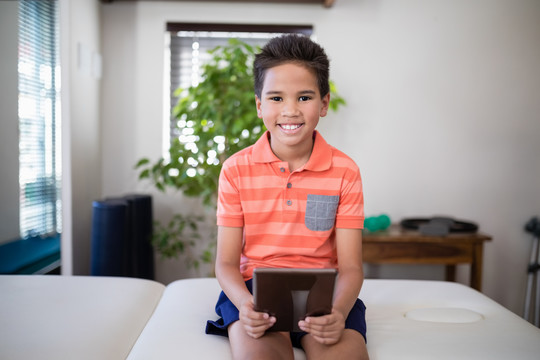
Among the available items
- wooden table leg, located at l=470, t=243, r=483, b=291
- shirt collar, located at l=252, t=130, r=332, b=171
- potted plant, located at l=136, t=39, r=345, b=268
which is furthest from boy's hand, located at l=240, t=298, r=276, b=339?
wooden table leg, located at l=470, t=243, r=483, b=291

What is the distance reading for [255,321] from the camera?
2.93ft

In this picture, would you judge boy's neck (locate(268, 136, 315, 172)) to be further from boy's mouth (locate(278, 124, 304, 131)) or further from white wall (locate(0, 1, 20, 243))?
white wall (locate(0, 1, 20, 243))

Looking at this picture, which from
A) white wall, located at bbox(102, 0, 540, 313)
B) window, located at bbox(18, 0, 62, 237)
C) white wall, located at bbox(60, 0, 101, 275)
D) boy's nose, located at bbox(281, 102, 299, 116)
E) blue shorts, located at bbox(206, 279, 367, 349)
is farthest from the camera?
white wall, located at bbox(102, 0, 540, 313)

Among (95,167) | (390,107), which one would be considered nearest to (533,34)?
(390,107)

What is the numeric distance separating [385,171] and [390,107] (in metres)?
0.38

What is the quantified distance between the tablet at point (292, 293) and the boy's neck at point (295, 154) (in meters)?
0.41

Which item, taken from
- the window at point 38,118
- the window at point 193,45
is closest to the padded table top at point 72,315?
the window at point 38,118

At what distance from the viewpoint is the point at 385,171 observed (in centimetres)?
267

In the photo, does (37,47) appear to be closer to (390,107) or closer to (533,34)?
(390,107)

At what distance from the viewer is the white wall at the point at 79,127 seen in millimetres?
2084

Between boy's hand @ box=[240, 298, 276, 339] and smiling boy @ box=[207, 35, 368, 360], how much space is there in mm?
133

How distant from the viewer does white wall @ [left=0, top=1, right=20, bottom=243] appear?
2.26 metres

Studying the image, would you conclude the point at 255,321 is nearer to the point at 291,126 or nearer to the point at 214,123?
the point at 291,126

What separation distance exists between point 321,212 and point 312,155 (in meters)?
0.15
